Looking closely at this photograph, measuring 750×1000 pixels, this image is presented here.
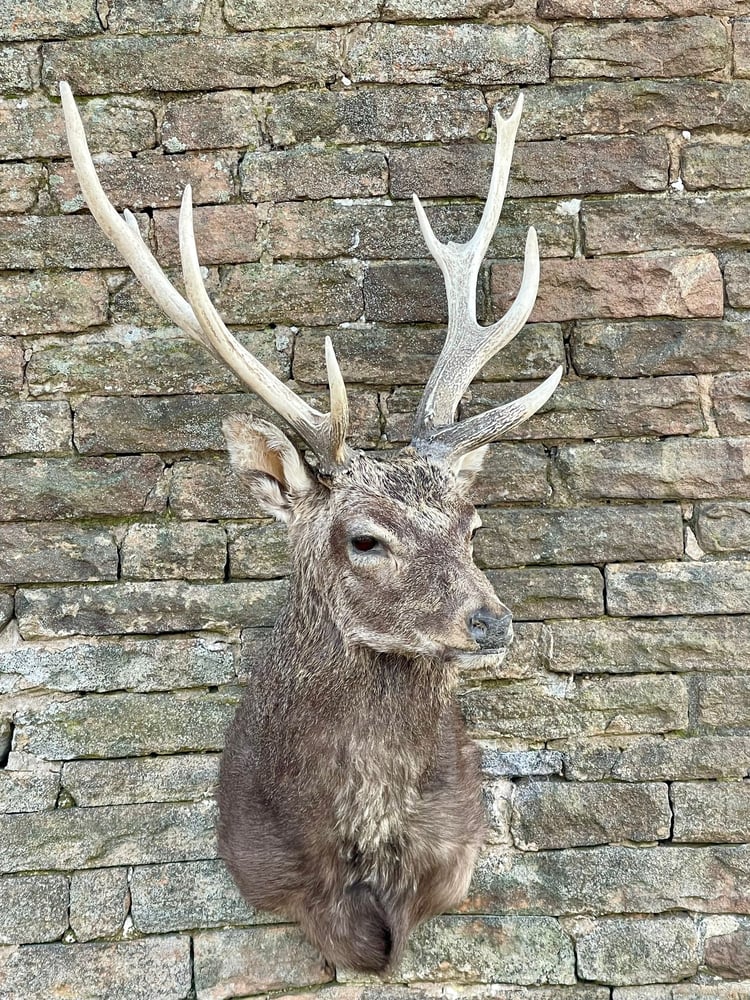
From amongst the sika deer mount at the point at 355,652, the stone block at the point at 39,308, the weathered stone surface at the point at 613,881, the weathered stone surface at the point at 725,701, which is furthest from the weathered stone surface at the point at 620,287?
the weathered stone surface at the point at 613,881

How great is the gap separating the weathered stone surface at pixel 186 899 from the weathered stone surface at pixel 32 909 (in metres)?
0.23

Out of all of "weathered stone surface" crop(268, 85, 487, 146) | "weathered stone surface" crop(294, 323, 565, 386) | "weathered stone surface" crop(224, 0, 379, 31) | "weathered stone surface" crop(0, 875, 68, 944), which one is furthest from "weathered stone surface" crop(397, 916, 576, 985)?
"weathered stone surface" crop(224, 0, 379, 31)

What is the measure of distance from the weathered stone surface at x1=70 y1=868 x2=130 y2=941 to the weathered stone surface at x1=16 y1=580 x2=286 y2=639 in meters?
0.78

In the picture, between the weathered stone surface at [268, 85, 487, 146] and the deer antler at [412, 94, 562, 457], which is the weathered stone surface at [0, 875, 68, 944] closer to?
the deer antler at [412, 94, 562, 457]

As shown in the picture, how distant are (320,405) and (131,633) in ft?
3.18

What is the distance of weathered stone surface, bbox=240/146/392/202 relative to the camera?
3.11 m

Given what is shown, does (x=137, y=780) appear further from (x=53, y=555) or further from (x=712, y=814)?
(x=712, y=814)

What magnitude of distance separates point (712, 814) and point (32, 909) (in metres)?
2.19

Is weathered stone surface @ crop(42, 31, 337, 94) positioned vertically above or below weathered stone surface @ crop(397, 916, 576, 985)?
above

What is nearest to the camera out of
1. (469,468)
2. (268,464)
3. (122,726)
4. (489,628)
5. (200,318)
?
A: (489,628)

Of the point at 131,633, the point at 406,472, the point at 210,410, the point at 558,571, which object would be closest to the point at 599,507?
the point at 558,571

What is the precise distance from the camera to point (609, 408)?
3.12 metres

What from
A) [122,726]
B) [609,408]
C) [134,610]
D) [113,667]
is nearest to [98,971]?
[122,726]

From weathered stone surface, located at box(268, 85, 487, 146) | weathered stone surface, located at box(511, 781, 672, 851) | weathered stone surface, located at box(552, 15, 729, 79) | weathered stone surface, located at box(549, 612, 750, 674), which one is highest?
weathered stone surface, located at box(552, 15, 729, 79)
